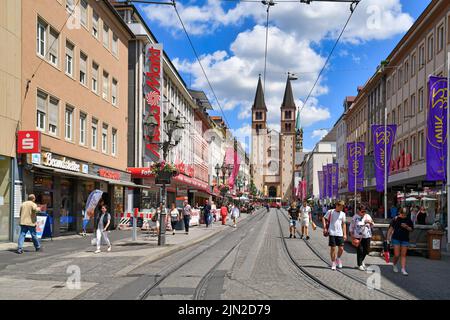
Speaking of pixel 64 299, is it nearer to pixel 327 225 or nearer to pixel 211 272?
pixel 211 272

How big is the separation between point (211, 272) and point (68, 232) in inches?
539

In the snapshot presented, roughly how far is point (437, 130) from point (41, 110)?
1591cm

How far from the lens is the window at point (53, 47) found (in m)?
21.8

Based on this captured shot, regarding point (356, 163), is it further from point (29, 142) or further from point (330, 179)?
point (29, 142)

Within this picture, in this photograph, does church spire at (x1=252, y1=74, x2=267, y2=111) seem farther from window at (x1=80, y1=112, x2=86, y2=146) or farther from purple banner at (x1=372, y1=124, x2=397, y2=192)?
window at (x1=80, y1=112, x2=86, y2=146)

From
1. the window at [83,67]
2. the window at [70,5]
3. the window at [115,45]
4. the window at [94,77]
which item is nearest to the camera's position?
the window at [70,5]

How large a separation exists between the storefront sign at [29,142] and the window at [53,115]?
10.4ft

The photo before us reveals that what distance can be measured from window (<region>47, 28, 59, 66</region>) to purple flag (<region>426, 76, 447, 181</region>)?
50.9 feet

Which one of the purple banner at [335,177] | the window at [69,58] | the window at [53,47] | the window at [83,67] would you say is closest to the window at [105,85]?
the window at [83,67]

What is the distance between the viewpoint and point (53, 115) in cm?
2231

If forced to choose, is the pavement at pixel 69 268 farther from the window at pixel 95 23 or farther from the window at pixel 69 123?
the window at pixel 95 23

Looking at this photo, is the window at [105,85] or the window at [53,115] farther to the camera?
the window at [105,85]

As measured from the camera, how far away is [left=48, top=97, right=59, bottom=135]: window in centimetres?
2191

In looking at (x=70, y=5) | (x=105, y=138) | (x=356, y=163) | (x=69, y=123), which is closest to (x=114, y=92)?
(x=105, y=138)
